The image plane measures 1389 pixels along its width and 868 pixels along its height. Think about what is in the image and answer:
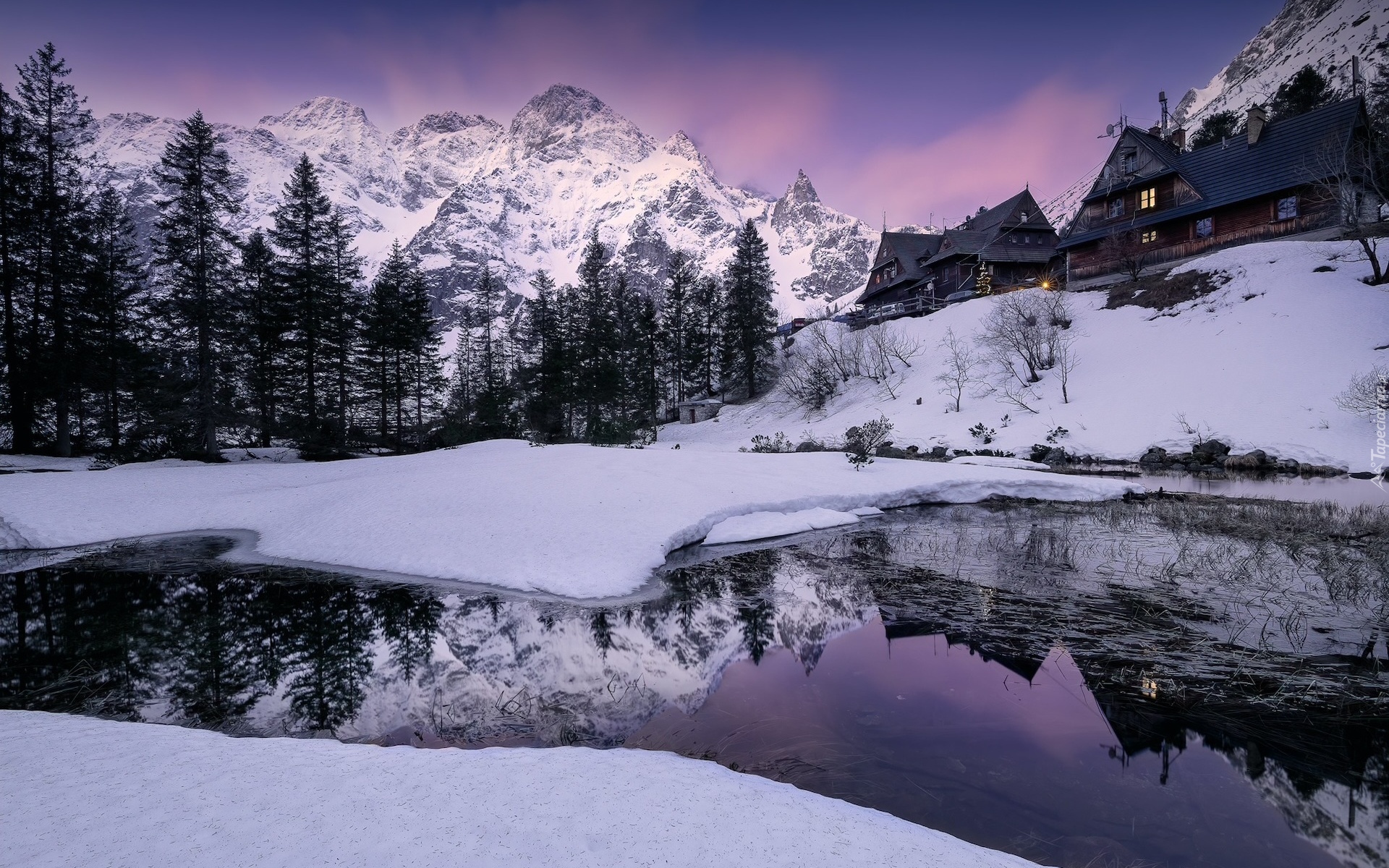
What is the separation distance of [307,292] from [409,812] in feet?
112

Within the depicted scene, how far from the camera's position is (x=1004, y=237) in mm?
49812

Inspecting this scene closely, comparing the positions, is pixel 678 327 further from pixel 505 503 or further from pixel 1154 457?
pixel 505 503

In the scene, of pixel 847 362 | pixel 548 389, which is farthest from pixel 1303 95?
pixel 548 389

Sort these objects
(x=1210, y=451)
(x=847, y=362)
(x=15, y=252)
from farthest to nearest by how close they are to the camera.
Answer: (x=847, y=362) < (x=15, y=252) < (x=1210, y=451)

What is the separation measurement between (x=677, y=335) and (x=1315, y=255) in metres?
45.3

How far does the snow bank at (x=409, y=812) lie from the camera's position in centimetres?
288

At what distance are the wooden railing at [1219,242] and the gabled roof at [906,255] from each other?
1714 cm

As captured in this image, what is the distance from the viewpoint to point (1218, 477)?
771 inches

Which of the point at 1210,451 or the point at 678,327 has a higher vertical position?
the point at 678,327

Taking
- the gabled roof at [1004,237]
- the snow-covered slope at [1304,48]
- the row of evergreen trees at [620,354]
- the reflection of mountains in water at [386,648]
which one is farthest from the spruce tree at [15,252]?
the snow-covered slope at [1304,48]

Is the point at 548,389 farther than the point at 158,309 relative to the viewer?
Yes

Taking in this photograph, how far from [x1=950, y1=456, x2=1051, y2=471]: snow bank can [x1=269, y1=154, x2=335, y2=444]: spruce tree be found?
106ft

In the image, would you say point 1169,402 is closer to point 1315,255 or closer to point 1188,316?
point 1188,316

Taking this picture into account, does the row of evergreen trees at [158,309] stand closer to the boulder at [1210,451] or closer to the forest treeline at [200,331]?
the forest treeline at [200,331]
